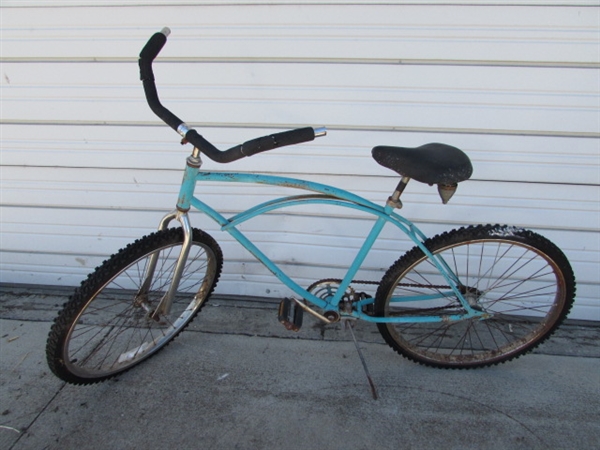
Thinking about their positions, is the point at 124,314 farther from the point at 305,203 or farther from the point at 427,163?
the point at 427,163

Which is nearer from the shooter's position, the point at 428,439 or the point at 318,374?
the point at 428,439

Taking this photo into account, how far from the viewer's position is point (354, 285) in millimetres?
2613

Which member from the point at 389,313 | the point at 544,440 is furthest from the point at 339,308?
the point at 544,440

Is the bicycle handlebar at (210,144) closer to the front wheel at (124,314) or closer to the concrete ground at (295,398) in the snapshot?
the front wheel at (124,314)

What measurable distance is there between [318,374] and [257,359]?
14.2 inches

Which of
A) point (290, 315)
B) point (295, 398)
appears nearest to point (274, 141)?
point (290, 315)

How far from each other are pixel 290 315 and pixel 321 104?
44.9 inches

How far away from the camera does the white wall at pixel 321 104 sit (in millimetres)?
1999

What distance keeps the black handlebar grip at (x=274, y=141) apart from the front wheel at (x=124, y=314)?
2.18 ft

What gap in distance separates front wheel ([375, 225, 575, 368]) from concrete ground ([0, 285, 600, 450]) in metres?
0.16

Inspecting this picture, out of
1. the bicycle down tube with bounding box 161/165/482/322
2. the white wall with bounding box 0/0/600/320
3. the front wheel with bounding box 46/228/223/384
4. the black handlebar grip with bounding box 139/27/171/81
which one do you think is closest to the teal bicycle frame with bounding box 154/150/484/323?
the bicycle down tube with bounding box 161/165/482/322

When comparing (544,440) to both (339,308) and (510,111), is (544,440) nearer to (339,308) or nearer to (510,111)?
(339,308)

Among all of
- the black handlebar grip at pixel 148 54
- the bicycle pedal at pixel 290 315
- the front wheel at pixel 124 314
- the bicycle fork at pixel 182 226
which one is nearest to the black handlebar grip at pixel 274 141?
the bicycle fork at pixel 182 226

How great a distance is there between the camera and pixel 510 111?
2092 millimetres
